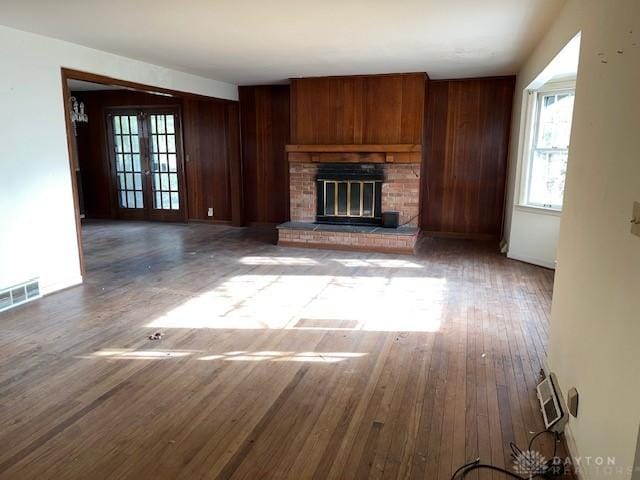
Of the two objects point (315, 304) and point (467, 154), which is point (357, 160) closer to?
point (467, 154)

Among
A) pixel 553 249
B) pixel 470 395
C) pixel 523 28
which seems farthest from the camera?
pixel 553 249

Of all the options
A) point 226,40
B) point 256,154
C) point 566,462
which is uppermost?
point 226,40

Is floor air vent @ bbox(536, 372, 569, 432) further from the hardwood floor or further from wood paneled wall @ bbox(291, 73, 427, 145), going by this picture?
wood paneled wall @ bbox(291, 73, 427, 145)

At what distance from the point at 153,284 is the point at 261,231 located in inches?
127

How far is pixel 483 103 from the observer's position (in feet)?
22.2

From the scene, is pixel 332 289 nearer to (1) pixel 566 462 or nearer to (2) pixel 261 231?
(1) pixel 566 462

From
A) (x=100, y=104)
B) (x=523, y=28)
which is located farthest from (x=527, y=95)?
(x=100, y=104)

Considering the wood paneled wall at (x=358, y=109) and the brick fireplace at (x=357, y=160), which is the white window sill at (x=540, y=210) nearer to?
the brick fireplace at (x=357, y=160)

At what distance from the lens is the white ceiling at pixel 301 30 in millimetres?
3336

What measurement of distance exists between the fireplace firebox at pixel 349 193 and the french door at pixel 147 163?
125 inches

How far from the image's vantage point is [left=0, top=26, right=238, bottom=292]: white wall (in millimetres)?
4047

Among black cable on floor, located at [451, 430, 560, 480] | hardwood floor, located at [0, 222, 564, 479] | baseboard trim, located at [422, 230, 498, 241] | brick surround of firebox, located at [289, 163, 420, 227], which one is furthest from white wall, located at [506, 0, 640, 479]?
baseboard trim, located at [422, 230, 498, 241]

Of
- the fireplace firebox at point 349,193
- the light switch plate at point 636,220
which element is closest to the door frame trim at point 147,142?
the fireplace firebox at point 349,193

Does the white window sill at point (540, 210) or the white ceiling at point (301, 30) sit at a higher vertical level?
the white ceiling at point (301, 30)
